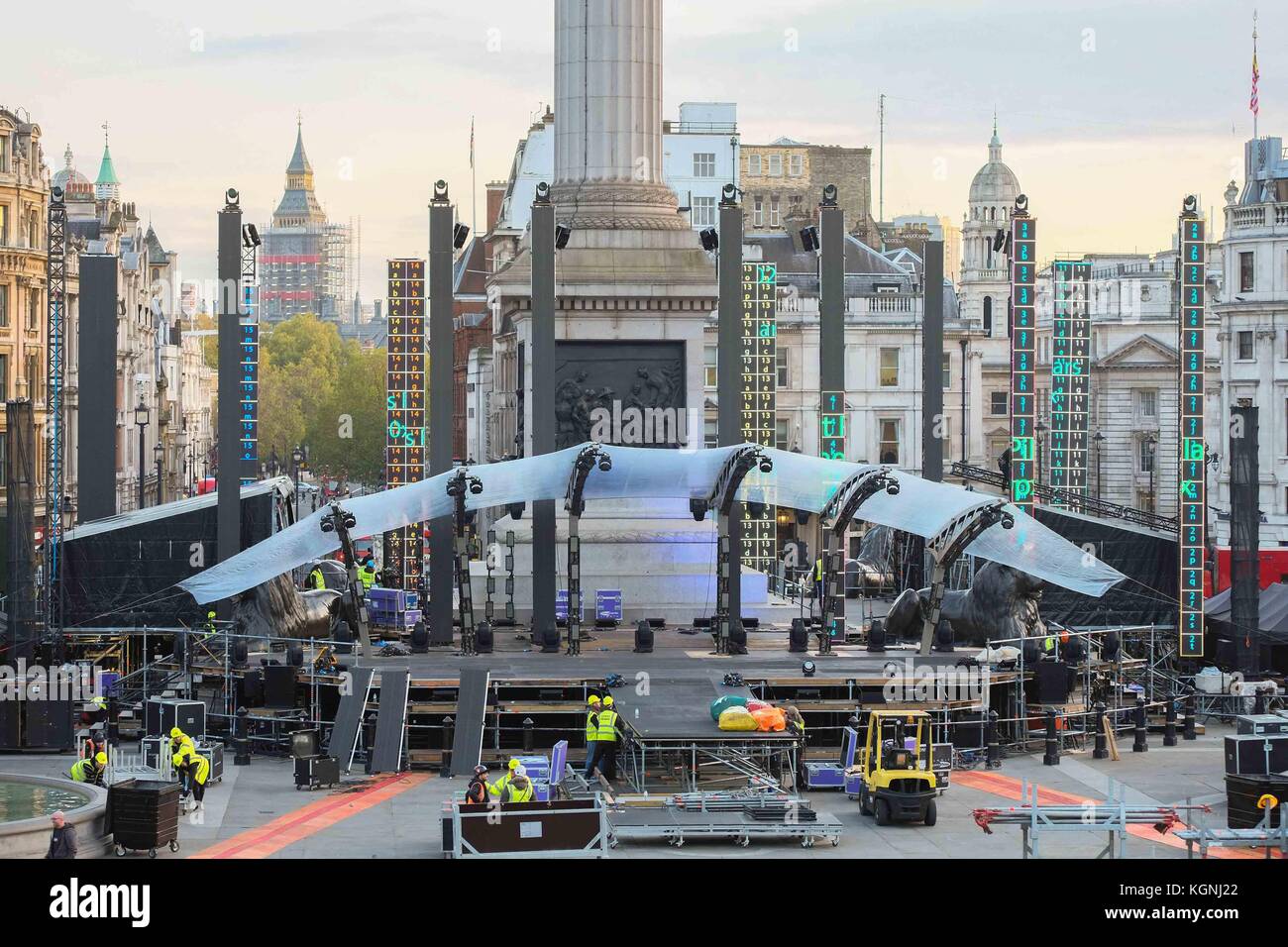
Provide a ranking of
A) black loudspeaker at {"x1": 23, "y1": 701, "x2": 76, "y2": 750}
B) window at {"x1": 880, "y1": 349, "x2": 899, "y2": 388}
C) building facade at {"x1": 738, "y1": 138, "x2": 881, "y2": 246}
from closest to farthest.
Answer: black loudspeaker at {"x1": 23, "y1": 701, "x2": 76, "y2": 750} → window at {"x1": 880, "y1": 349, "x2": 899, "y2": 388} → building facade at {"x1": 738, "y1": 138, "x2": 881, "y2": 246}

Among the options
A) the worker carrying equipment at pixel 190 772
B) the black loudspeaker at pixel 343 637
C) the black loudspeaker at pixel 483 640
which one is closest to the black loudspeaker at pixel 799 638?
the black loudspeaker at pixel 483 640

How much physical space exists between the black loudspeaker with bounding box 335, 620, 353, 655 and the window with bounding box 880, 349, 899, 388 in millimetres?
50177

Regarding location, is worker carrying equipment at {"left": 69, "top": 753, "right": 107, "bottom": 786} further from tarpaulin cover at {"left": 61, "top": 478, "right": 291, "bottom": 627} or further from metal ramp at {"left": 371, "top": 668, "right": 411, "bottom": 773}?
tarpaulin cover at {"left": 61, "top": 478, "right": 291, "bottom": 627}

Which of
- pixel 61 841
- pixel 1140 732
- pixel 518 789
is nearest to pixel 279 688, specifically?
pixel 518 789

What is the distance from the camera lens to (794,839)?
34.2 metres

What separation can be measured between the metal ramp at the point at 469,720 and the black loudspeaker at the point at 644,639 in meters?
5.91

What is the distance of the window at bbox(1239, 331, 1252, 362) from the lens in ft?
287

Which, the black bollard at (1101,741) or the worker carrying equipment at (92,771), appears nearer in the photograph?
the worker carrying equipment at (92,771)

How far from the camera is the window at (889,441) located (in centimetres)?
9631

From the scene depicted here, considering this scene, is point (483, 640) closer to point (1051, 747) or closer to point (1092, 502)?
point (1051, 747)

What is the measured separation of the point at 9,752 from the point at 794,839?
1593cm

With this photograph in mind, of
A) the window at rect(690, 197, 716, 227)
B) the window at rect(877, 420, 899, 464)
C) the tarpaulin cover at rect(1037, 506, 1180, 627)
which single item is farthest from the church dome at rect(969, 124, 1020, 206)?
the tarpaulin cover at rect(1037, 506, 1180, 627)

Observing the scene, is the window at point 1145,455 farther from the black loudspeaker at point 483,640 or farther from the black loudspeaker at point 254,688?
the black loudspeaker at point 254,688
